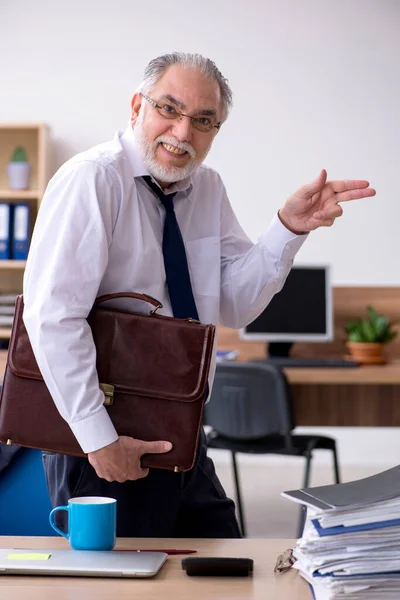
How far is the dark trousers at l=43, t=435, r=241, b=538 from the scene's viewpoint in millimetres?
1562

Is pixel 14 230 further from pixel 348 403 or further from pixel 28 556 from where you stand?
pixel 28 556

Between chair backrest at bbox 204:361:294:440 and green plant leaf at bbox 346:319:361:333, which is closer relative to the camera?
chair backrest at bbox 204:361:294:440

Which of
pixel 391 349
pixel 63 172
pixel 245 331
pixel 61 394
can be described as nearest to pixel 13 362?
pixel 61 394

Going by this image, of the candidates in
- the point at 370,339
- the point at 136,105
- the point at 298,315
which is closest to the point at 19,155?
the point at 298,315

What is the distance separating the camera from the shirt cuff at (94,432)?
4.85 feet

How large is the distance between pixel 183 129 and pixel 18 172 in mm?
3392

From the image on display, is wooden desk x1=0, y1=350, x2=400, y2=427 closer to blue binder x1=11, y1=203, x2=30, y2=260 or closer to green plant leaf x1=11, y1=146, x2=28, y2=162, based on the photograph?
blue binder x1=11, y1=203, x2=30, y2=260

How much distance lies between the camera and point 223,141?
16.7 ft

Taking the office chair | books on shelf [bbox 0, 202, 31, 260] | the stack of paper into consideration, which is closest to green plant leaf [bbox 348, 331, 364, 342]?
the office chair

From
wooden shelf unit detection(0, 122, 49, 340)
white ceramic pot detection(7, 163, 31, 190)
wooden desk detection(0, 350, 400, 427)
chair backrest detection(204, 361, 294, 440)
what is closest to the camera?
chair backrest detection(204, 361, 294, 440)

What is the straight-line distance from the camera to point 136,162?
1.68 meters

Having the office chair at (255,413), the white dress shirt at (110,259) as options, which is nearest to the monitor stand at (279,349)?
the office chair at (255,413)

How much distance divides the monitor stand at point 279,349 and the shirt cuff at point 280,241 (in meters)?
2.29

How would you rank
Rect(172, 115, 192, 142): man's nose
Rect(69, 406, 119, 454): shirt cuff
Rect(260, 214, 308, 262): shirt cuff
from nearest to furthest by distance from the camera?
Rect(69, 406, 119, 454): shirt cuff → Rect(172, 115, 192, 142): man's nose → Rect(260, 214, 308, 262): shirt cuff
